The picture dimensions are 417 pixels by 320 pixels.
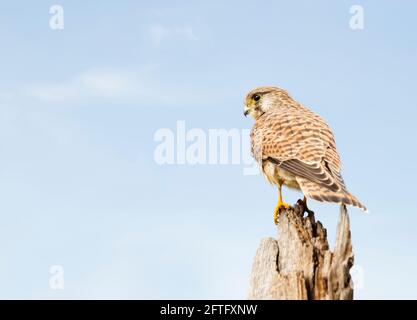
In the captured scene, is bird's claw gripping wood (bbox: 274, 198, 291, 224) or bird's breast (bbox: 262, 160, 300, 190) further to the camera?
bird's breast (bbox: 262, 160, 300, 190)

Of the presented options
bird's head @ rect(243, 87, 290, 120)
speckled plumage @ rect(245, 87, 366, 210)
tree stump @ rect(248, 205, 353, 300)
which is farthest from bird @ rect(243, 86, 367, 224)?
tree stump @ rect(248, 205, 353, 300)

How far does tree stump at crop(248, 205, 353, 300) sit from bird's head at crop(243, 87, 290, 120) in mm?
2612

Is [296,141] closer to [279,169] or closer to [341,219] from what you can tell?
[279,169]

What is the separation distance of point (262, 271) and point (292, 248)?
13.6 inches

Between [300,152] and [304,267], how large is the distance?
5.01 ft

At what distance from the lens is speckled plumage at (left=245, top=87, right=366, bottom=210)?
17.7 feet

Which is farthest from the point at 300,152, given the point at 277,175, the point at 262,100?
the point at 262,100

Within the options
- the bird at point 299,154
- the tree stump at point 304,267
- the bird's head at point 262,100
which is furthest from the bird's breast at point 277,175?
the bird's head at point 262,100

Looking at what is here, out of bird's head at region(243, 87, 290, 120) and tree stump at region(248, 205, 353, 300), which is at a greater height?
bird's head at region(243, 87, 290, 120)

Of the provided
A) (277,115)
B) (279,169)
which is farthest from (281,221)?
(277,115)

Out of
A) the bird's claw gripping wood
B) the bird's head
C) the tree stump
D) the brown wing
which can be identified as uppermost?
the bird's head

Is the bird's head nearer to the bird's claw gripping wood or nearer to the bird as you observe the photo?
the bird

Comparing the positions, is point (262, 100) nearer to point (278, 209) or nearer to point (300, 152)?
point (300, 152)

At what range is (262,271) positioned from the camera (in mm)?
4871
